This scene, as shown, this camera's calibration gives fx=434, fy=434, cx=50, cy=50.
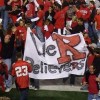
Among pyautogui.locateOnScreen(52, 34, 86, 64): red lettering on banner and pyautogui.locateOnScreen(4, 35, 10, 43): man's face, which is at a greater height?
pyautogui.locateOnScreen(4, 35, 10, 43): man's face

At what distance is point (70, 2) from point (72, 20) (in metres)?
2.56

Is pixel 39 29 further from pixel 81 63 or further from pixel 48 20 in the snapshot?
pixel 81 63

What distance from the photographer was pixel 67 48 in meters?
14.0

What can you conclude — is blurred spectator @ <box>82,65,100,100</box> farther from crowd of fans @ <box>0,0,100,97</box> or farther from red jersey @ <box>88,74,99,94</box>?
crowd of fans @ <box>0,0,100,97</box>

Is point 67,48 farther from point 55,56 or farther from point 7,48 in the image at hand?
point 7,48

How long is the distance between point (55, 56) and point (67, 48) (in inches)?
18.4

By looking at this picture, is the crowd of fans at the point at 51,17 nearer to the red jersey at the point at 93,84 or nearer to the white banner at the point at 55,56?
the white banner at the point at 55,56

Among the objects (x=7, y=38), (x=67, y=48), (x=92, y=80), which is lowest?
(x=92, y=80)

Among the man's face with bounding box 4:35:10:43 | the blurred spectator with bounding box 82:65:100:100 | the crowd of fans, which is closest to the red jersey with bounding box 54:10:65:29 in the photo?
the crowd of fans

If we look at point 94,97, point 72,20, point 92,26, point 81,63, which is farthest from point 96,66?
point 92,26

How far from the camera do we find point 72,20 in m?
17.0

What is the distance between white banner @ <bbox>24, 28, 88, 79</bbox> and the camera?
45.6 ft

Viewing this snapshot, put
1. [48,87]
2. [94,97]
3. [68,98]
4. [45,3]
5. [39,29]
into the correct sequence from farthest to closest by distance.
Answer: [45,3], [39,29], [48,87], [68,98], [94,97]

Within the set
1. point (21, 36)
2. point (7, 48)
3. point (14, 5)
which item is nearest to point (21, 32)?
point (21, 36)
